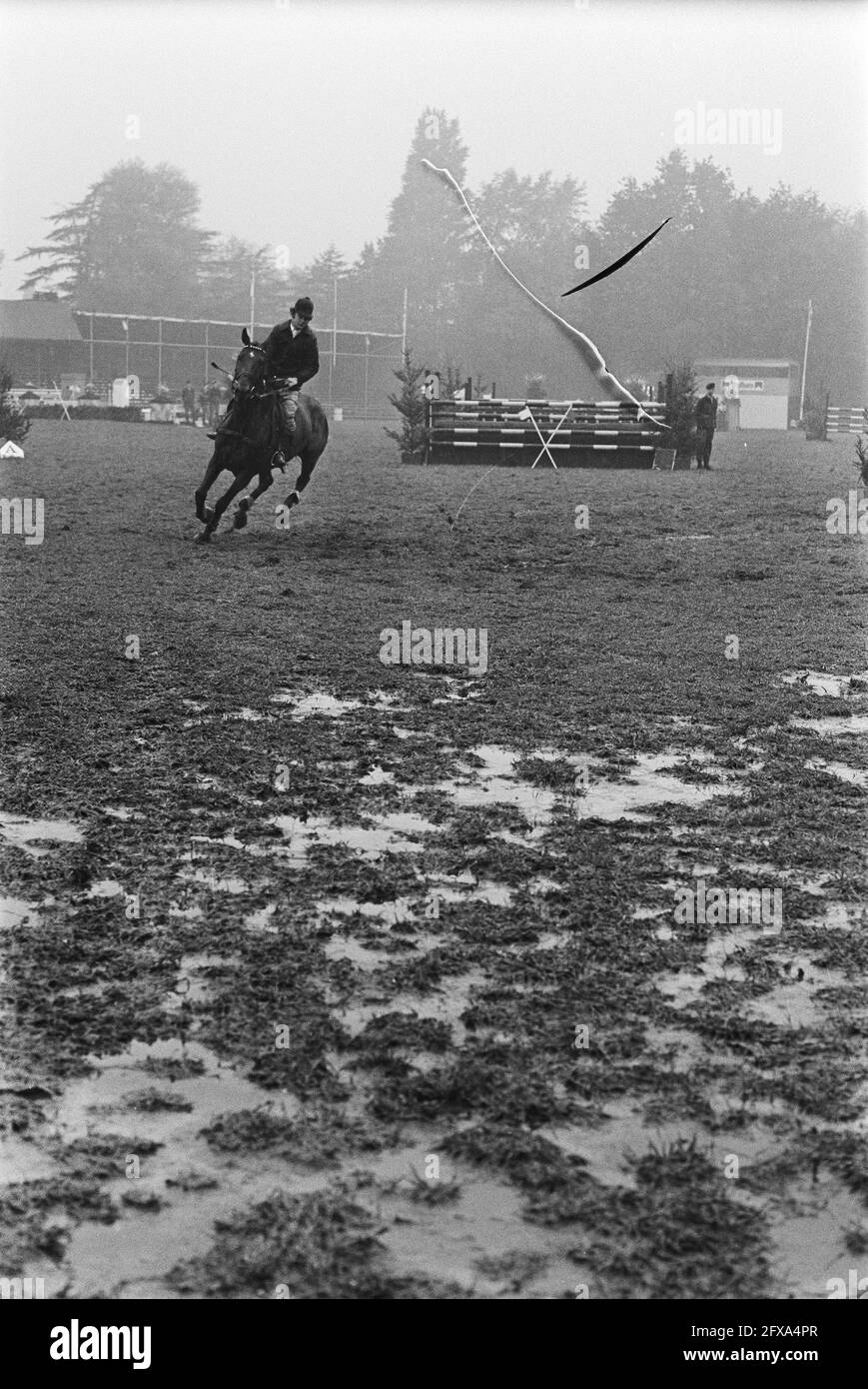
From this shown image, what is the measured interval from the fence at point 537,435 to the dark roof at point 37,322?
47794 mm

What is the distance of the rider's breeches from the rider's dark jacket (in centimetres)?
38

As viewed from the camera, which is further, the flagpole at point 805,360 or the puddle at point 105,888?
the flagpole at point 805,360

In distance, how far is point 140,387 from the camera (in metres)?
78.4

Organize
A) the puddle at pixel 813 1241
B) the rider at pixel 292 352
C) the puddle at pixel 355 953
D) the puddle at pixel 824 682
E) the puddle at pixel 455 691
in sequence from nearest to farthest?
the puddle at pixel 813 1241, the puddle at pixel 355 953, the puddle at pixel 455 691, the puddle at pixel 824 682, the rider at pixel 292 352

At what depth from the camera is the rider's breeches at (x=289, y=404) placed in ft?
57.7

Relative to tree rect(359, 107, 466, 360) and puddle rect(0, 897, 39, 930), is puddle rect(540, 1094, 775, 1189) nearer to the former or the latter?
puddle rect(0, 897, 39, 930)

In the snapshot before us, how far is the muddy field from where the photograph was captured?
11.9ft

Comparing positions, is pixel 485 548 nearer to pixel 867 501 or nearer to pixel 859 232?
pixel 867 501

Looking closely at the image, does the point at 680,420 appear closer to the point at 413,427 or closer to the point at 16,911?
the point at 413,427

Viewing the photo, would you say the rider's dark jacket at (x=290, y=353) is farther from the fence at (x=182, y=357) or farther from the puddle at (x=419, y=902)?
the fence at (x=182, y=357)

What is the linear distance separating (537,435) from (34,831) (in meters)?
27.7

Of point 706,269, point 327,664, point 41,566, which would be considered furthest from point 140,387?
point 327,664

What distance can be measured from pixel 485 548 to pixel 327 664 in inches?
283

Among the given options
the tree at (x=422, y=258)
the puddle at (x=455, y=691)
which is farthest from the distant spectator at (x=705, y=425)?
the tree at (x=422, y=258)
